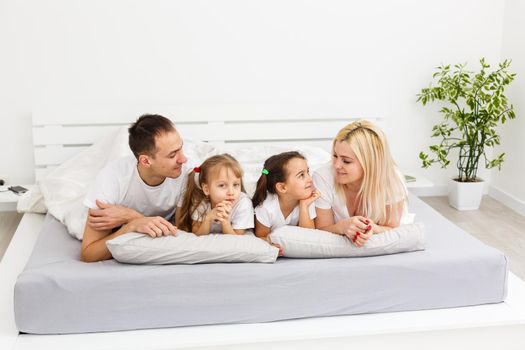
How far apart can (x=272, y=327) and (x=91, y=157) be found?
180 cm

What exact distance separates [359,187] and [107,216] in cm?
96

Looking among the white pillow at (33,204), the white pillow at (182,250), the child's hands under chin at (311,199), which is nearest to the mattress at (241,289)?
the white pillow at (182,250)

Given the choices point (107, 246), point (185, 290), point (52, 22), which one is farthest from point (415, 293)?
point (52, 22)

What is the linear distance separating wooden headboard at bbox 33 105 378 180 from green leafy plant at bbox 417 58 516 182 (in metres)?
0.61

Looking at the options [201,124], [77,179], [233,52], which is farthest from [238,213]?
[233,52]

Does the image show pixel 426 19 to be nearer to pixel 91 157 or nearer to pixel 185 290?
pixel 91 157

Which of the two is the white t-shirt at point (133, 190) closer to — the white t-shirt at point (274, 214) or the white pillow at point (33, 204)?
the white t-shirt at point (274, 214)

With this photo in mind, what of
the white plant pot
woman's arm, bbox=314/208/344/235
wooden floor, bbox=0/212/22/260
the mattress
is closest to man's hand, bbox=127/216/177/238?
the mattress

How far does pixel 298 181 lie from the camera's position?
100 inches

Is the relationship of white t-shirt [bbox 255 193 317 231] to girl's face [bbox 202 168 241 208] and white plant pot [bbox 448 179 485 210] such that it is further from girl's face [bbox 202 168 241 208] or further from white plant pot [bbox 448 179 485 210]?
white plant pot [bbox 448 179 485 210]

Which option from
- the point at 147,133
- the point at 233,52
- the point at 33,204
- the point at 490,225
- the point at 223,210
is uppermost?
the point at 233,52

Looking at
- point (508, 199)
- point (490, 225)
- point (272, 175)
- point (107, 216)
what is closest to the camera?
point (107, 216)

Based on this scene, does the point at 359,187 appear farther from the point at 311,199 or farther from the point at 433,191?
the point at 433,191

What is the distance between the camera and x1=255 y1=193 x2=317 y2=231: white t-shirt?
261cm
